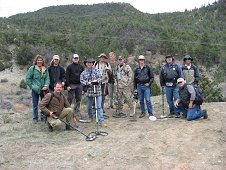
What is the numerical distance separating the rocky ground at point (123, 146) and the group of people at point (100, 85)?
1.19ft

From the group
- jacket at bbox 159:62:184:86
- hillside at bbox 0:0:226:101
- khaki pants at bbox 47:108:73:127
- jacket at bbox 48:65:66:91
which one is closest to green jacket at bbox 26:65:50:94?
jacket at bbox 48:65:66:91

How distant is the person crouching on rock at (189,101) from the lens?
914 centimetres

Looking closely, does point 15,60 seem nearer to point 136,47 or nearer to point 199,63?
point 136,47

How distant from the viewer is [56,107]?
8.90 m

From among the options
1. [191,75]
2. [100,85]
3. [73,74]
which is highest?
[73,74]

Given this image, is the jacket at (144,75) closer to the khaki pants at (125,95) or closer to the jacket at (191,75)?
the khaki pants at (125,95)

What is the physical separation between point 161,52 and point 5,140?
99.8ft

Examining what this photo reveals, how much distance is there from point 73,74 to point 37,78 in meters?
0.88

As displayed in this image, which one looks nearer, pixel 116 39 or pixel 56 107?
pixel 56 107

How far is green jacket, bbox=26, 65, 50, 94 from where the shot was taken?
30.5 feet

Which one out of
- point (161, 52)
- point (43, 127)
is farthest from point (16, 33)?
point (43, 127)

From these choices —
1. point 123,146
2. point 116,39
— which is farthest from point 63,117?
point 116,39

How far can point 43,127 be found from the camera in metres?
9.38

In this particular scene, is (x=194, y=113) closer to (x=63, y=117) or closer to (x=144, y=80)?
(x=144, y=80)
